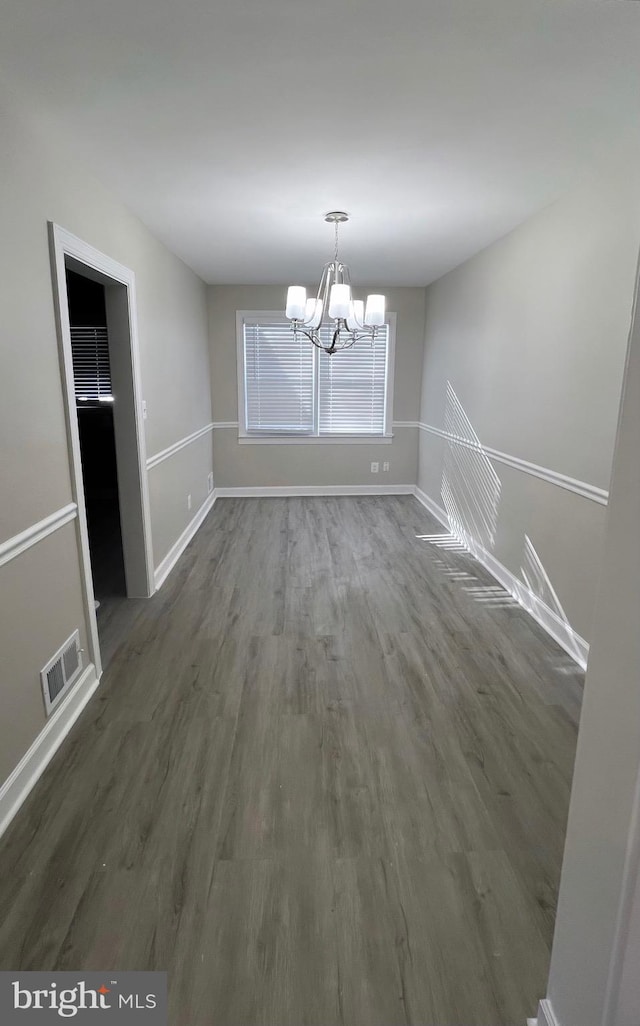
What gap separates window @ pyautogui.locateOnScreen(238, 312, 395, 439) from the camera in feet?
19.7

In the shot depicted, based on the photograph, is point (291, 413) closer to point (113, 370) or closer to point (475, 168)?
point (113, 370)

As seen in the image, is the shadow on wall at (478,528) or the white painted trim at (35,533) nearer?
the white painted trim at (35,533)

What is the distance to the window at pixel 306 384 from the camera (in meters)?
6.01

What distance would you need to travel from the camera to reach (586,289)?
2627mm

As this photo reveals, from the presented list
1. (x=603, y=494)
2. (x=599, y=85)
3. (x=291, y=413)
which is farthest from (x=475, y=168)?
(x=291, y=413)

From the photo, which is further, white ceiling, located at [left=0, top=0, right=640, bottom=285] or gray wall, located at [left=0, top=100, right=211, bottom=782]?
gray wall, located at [left=0, top=100, right=211, bottom=782]

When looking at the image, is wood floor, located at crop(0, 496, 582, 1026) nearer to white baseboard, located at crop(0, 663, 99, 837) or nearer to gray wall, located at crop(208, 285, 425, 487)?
white baseboard, located at crop(0, 663, 99, 837)

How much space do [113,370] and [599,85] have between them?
Answer: 106 inches

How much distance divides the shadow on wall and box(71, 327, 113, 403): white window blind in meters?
3.33

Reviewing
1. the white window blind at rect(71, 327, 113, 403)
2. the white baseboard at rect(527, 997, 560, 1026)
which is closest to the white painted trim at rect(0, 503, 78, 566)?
the white baseboard at rect(527, 997, 560, 1026)

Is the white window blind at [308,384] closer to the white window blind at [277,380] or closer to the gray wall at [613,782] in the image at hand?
the white window blind at [277,380]

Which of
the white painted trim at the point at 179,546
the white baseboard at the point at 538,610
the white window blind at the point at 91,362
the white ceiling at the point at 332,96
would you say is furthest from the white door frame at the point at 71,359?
the white baseboard at the point at 538,610

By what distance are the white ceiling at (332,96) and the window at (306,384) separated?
9.41 feet

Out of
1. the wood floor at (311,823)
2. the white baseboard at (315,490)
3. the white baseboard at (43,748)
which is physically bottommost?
the wood floor at (311,823)
